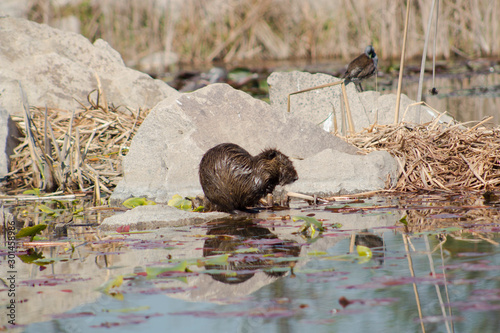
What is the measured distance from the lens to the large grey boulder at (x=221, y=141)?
185 inches

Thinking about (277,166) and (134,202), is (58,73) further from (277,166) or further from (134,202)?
(277,166)

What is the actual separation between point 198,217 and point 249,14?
13.8 meters

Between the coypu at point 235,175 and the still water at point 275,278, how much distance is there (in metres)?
0.47

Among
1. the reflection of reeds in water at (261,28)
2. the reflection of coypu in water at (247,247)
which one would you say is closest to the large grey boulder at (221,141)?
the reflection of coypu in water at (247,247)

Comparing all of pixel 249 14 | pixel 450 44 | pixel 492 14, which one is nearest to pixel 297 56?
pixel 249 14

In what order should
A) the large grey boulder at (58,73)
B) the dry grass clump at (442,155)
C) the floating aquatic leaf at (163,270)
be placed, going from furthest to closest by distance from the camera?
the large grey boulder at (58,73) < the dry grass clump at (442,155) < the floating aquatic leaf at (163,270)

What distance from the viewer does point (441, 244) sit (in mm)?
2918

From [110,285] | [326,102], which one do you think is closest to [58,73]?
[326,102]

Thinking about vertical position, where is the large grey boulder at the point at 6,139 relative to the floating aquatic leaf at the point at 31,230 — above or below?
above

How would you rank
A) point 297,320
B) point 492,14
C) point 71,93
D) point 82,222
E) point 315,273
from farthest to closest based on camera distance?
point 492,14
point 71,93
point 82,222
point 315,273
point 297,320

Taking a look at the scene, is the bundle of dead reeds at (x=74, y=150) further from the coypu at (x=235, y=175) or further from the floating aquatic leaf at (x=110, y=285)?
the floating aquatic leaf at (x=110, y=285)

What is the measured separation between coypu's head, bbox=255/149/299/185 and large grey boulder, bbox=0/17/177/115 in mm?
3127

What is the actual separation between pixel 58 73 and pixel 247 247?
17.0 ft

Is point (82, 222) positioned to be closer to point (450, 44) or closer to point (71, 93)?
point (71, 93)
